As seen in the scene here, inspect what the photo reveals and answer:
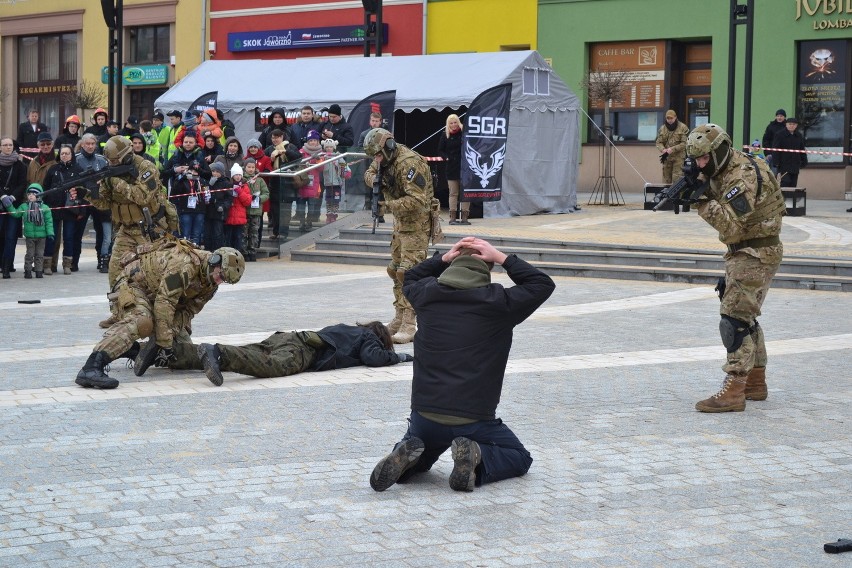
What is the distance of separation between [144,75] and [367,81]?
610 inches

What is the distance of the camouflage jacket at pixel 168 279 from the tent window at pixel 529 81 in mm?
13709

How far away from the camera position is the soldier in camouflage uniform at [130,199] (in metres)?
12.0

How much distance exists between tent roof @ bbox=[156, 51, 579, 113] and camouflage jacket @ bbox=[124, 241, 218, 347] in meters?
12.9

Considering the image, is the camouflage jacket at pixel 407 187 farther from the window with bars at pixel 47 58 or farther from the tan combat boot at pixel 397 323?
the window with bars at pixel 47 58

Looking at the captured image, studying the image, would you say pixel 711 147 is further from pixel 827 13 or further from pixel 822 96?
pixel 822 96

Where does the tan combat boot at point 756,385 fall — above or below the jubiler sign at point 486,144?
below

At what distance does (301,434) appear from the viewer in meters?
7.51

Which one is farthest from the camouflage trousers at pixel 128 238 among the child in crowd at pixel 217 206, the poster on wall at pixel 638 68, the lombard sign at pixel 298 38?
the lombard sign at pixel 298 38

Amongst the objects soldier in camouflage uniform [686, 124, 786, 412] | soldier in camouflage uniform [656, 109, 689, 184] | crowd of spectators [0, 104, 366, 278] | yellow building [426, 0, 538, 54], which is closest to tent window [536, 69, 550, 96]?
soldier in camouflage uniform [656, 109, 689, 184]

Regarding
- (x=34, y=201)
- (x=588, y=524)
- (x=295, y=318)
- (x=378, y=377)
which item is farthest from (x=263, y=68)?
(x=588, y=524)

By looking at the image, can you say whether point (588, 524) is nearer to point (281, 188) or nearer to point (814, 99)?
point (281, 188)

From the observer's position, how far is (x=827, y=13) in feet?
85.9

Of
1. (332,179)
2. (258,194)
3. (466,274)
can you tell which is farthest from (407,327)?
(332,179)

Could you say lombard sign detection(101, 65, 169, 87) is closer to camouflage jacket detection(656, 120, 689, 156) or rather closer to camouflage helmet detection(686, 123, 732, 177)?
camouflage jacket detection(656, 120, 689, 156)
